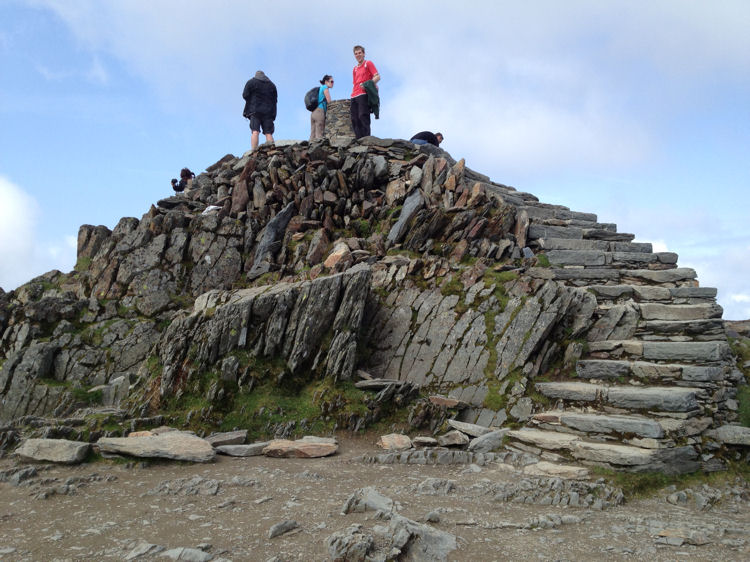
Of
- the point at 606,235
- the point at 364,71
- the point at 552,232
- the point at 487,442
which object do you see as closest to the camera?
the point at 487,442

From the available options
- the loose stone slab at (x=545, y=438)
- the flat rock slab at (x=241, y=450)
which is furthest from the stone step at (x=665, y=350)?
the flat rock slab at (x=241, y=450)

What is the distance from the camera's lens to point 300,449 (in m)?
11.8

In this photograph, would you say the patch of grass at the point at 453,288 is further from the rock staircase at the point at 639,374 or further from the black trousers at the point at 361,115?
the black trousers at the point at 361,115

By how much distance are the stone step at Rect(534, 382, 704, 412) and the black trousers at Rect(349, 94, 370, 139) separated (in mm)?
17300

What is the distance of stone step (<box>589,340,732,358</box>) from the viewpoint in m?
12.4

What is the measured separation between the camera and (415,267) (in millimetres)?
16688

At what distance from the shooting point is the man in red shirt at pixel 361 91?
24641mm

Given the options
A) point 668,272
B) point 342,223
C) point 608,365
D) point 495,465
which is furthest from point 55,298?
point 668,272

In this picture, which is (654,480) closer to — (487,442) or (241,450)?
(487,442)

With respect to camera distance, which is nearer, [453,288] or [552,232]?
[453,288]

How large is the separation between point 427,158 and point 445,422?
13310 mm

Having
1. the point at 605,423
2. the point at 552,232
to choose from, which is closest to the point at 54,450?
the point at 605,423

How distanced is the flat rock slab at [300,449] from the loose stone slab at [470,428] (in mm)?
3206

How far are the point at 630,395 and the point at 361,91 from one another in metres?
19.9
